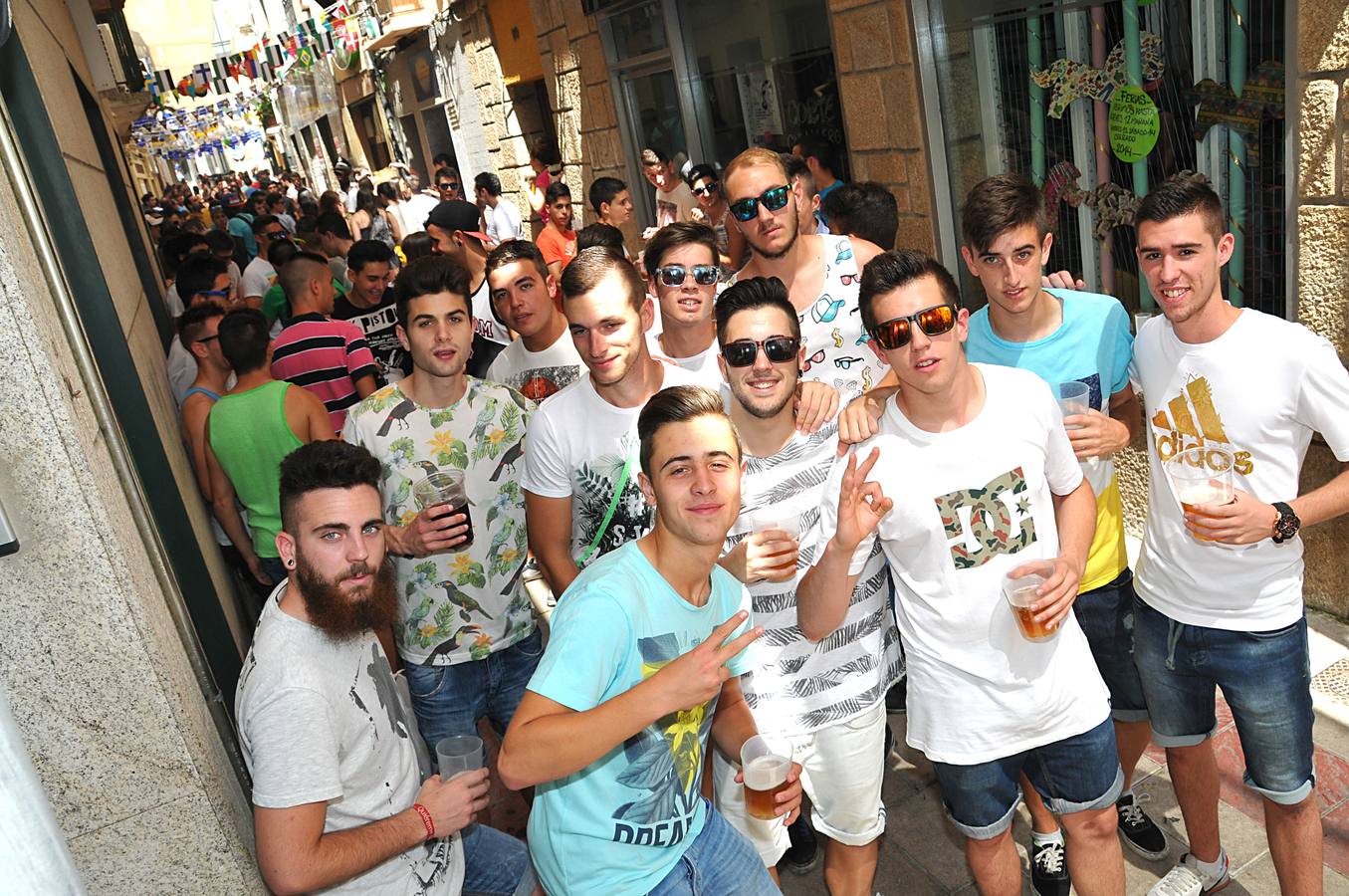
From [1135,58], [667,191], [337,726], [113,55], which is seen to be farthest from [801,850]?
[113,55]

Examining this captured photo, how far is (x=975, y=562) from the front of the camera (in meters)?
2.63

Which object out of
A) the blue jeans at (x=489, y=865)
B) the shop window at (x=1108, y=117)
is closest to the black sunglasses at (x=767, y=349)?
the blue jeans at (x=489, y=865)

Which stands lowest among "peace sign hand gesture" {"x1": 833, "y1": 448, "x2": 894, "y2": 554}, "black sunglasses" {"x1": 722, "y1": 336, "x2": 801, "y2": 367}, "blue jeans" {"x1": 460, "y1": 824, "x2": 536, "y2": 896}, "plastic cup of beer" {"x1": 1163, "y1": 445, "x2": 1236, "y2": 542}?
"blue jeans" {"x1": 460, "y1": 824, "x2": 536, "y2": 896}

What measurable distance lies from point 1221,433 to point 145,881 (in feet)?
9.50

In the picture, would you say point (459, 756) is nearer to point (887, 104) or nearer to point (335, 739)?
point (335, 739)

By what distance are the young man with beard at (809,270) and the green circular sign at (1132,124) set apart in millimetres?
1981

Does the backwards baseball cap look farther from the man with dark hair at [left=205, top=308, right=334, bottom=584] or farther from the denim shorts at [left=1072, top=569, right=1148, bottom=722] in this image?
the denim shorts at [left=1072, top=569, right=1148, bottom=722]

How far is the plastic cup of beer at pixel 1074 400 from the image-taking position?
9.25 ft

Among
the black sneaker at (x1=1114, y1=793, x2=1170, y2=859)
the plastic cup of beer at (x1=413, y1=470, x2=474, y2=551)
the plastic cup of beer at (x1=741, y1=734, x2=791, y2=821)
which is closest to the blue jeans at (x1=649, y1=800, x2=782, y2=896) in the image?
the plastic cup of beer at (x1=741, y1=734, x2=791, y2=821)

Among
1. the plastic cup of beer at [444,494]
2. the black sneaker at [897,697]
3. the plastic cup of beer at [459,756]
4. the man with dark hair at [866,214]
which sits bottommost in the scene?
the black sneaker at [897,697]

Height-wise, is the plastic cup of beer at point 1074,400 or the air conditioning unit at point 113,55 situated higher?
the air conditioning unit at point 113,55

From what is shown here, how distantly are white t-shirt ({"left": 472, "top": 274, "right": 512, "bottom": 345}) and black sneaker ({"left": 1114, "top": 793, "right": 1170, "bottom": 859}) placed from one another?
3.62m

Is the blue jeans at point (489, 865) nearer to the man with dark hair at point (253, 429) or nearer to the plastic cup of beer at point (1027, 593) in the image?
the plastic cup of beer at point (1027, 593)

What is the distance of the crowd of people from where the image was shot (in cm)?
229
